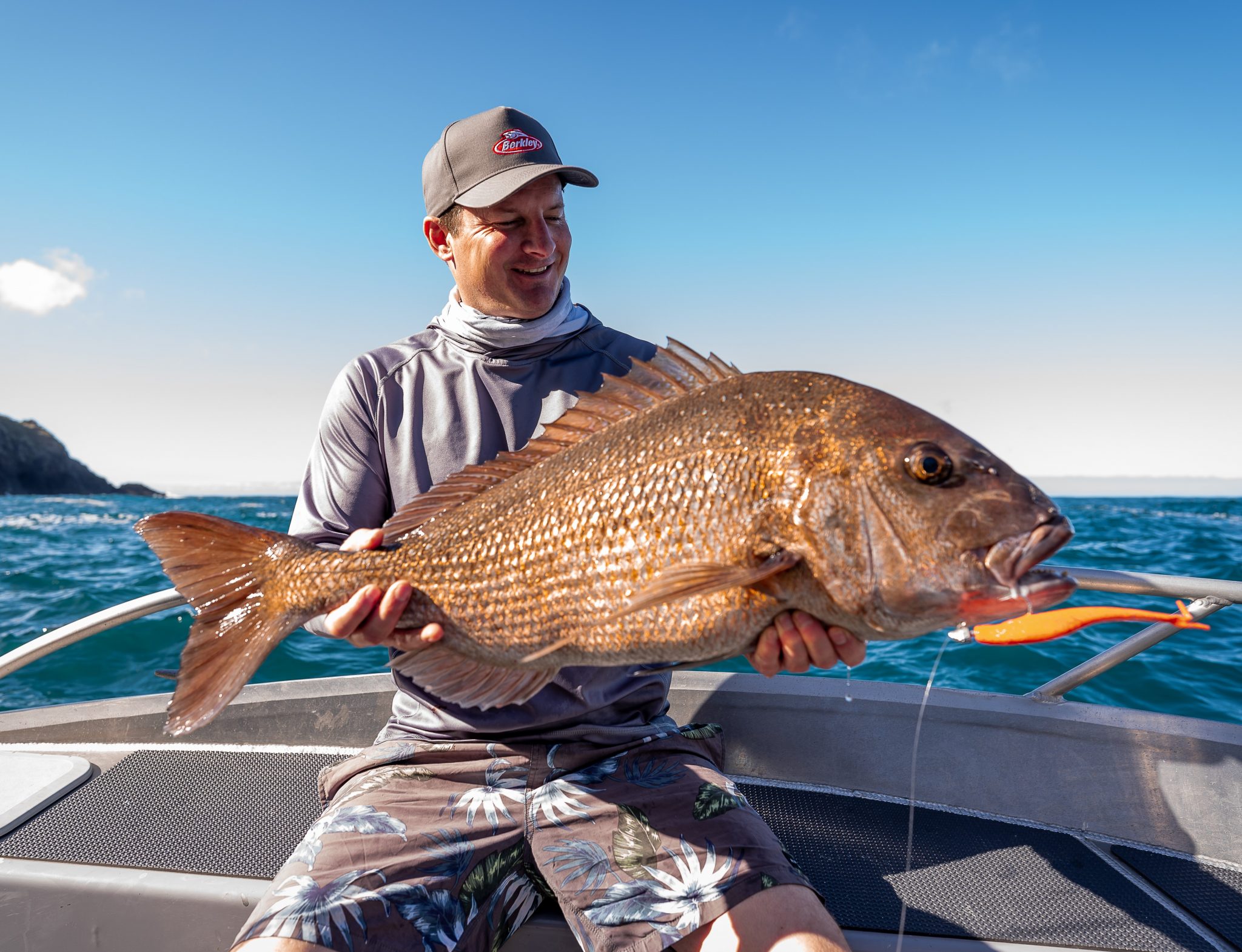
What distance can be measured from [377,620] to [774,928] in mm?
1342

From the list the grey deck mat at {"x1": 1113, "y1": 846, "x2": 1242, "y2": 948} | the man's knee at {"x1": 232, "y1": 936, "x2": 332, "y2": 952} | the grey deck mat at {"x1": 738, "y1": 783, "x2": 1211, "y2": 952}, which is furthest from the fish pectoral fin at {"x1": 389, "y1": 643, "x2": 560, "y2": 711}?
the grey deck mat at {"x1": 1113, "y1": 846, "x2": 1242, "y2": 948}

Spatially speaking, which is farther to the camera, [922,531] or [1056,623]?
[1056,623]

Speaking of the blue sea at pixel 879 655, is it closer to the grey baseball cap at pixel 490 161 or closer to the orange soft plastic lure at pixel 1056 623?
the orange soft plastic lure at pixel 1056 623

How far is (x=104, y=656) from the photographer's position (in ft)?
25.4

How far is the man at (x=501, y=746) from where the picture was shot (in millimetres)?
1893

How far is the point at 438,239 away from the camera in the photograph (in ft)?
10.1

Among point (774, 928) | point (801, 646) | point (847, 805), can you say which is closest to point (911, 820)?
point (847, 805)

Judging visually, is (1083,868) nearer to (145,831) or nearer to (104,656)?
(145,831)

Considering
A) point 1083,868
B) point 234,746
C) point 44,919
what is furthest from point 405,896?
point 1083,868

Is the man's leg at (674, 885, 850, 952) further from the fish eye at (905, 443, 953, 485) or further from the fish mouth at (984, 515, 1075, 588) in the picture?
the fish eye at (905, 443, 953, 485)

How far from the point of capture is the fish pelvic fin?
2.03 m

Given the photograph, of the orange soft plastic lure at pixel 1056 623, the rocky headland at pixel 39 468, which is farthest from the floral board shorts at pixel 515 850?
the rocky headland at pixel 39 468

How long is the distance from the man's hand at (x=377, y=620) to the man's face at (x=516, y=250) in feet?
4.17

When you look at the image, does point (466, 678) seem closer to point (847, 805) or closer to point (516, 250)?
point (516, 250)
